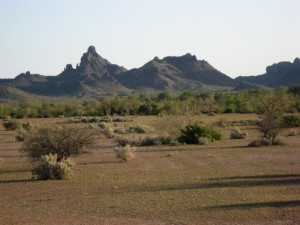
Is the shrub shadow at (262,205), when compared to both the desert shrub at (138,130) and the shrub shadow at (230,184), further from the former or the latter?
the desert shrub at (138,130)

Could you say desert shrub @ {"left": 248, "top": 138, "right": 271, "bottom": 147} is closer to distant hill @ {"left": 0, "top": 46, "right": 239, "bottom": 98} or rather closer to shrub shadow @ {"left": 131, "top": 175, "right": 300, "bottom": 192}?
shrub shadow @ {"left": 131, "top": 175, "right": 300, "bottom": 192}

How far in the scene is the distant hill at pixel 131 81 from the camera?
545 feet

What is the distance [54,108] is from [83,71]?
101990 millimetres

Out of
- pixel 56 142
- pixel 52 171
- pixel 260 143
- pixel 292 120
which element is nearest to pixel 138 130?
pixel 292 120

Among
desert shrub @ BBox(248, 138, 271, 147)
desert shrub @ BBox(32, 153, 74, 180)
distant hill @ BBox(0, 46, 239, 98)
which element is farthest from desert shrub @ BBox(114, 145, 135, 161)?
distant hill @ BBox(0, 46, 239, 98)

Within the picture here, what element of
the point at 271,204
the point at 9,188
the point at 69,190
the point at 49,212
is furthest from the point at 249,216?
the point at 9,188

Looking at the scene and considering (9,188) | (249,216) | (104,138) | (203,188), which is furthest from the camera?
(104,138)

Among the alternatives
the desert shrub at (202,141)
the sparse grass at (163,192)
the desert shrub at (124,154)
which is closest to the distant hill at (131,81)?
the desert shrub at (202,141)

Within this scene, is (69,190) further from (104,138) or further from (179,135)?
(104,138)

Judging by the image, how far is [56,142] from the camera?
25.6 meters

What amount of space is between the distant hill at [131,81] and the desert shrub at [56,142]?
132914 millimetres

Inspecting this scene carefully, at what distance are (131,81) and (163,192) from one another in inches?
6458

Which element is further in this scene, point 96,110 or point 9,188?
point 96,110

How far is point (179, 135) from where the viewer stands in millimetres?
41156
